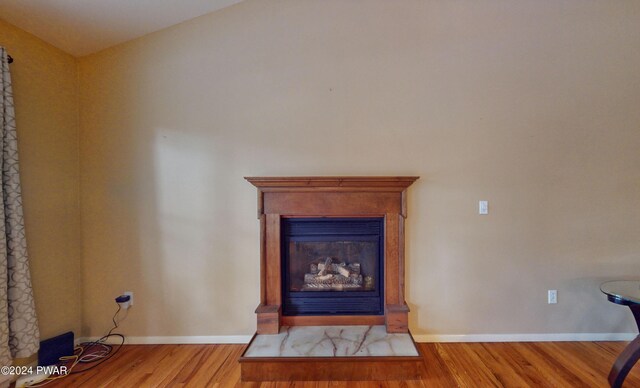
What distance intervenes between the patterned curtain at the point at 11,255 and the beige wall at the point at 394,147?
0.48 metres

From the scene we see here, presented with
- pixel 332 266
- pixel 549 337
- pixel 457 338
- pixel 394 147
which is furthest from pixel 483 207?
pixel 332 266

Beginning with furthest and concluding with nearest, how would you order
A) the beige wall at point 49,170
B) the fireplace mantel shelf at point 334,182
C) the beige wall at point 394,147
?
1. the beige wall at point 394,147
2. the fireplace mantel shelf at point 334,182
3. the beige wall at point 49,170

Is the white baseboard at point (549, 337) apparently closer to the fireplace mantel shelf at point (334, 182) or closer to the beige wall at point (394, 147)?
the beige wall at point (394, 147)

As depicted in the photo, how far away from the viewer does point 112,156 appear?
7.40 ft

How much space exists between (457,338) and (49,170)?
11.4 ft

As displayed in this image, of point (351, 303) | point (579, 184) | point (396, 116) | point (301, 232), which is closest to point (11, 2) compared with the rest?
point (301, 232)

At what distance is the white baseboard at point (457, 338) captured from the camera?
2.24 metres

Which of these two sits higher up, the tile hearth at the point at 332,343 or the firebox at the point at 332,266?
the firebox at the point at 332,266

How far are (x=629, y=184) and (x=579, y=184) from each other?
41 centimetres

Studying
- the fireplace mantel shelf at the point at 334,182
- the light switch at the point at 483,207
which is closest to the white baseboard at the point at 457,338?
the light switch at the point at 483,207

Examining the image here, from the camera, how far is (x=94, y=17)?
196cm

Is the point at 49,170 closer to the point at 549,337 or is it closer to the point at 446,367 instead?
the point at 446,367

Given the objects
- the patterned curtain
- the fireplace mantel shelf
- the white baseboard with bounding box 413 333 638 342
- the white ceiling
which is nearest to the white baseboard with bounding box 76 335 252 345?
the patterned curtain

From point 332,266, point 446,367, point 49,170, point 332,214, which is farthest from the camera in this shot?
point 332,266
